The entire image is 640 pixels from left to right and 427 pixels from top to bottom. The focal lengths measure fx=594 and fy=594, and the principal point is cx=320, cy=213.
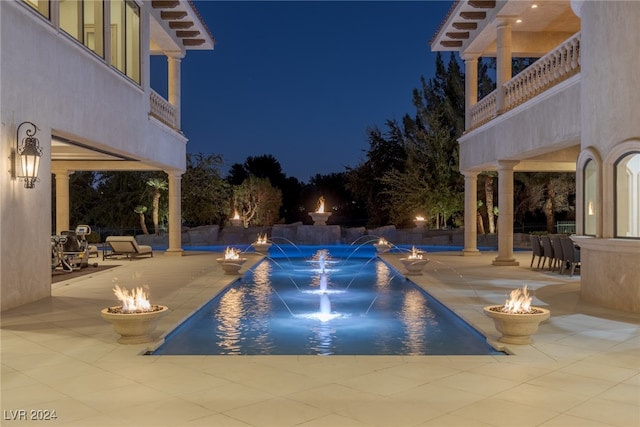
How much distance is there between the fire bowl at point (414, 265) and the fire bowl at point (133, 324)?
9.35 m

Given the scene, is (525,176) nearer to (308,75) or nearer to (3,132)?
(3,132)

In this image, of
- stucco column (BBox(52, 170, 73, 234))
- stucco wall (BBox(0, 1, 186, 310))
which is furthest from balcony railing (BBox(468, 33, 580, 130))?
stucco column (BBox(52, 170, 73, 234))

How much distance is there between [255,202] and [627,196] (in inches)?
1178

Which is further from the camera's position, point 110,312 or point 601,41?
point 601,41

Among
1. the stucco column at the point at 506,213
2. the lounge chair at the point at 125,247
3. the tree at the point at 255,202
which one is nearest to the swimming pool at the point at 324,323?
the stucco column at the point at 506,213

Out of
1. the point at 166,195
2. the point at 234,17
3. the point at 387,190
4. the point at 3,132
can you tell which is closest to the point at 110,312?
the point at 3,132

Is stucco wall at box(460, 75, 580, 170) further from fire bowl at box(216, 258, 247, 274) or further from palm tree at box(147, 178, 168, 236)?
palm tree at box(147, 178, 168, 236)

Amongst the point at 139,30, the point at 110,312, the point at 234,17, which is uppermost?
the point at 234,17

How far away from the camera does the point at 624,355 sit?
23.6 feet

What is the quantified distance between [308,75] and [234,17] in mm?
14846

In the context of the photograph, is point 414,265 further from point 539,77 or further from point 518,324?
point 518,324

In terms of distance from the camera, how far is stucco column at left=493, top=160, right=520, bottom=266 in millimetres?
19234

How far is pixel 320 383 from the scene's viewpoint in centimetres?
598

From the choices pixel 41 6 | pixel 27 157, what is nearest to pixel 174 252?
pixel 27 157
